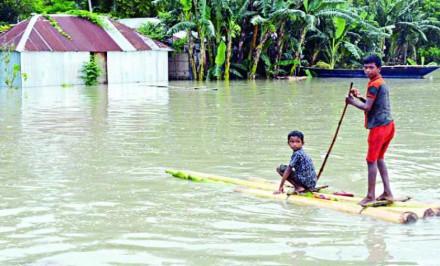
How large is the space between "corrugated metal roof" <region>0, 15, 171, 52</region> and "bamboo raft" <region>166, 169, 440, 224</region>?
849 inches

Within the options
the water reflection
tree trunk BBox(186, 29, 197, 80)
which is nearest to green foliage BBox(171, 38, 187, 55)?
tree trunk BBox(186, 29, 197, 80)

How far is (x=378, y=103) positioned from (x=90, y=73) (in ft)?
83.2

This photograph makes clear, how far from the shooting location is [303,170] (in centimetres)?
718

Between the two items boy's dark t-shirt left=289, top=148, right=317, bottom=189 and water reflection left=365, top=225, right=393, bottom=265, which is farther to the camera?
boy's dark t-shirt left=289, top=148, right=317, bottom=189

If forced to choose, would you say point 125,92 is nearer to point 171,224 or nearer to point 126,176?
point 126,176

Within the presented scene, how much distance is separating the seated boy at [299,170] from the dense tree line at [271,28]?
78.6 feet

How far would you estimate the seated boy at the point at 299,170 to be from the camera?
7129 millimetres

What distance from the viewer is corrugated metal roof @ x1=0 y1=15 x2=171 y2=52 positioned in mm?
28591

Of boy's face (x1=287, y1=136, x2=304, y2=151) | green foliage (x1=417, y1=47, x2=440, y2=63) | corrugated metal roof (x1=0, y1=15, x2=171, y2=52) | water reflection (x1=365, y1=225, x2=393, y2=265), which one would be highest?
corrugated metal roof (x1=0, y1=15, x2=171, y2=52)

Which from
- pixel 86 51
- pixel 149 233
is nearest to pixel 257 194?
pixel 149 233

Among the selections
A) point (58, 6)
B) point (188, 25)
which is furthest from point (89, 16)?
point (58, 6)

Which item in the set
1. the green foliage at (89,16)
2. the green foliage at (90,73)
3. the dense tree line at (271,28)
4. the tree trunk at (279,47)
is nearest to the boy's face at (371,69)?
the dense tree line at (271,28)

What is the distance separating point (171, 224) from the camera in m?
6.32

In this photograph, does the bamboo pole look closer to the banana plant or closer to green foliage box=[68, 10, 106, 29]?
the banana plant
